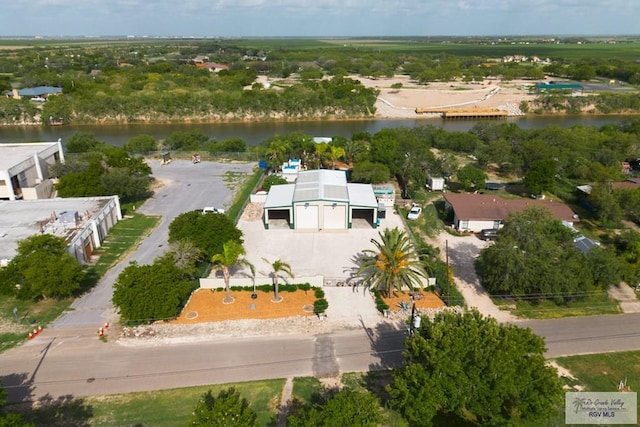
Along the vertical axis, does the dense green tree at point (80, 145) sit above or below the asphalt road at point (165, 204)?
above

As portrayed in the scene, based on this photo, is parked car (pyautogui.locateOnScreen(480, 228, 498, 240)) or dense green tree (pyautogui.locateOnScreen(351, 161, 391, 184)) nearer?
parked car (pyautogui.locateOnScreen(480, 228, 498, 240))

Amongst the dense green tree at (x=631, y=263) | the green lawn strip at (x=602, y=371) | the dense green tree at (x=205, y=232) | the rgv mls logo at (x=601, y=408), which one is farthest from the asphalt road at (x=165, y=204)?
the dense green tree at (x=631, y=263)

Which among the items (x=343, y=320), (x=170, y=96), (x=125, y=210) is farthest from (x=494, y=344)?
(x=170, y=96)

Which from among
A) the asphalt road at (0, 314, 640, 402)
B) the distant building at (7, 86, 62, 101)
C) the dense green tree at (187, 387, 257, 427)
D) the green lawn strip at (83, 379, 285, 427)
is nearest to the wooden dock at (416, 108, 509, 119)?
the asphalt road at (0, 314, 640, 402)

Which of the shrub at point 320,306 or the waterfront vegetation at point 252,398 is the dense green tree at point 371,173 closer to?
the shrub at point 320,306

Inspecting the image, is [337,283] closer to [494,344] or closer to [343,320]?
[343,320]

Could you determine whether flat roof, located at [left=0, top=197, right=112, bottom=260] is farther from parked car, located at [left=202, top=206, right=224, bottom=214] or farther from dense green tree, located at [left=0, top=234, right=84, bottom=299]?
parked car, located at [left=202, top=206, right=224, bottom=214]
